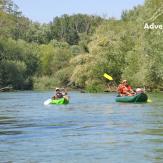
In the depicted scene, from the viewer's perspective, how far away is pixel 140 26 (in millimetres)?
52406

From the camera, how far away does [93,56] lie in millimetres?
61469

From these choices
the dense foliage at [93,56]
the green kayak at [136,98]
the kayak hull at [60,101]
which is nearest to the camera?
the green kayak at [136,98]

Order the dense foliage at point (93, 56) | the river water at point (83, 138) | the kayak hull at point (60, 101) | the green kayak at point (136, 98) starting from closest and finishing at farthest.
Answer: the river water at point (83, 138) → the green kayak at point (136, 98) → the kayak hull at point (60, 101) → the dense foliage at point (93, 56)

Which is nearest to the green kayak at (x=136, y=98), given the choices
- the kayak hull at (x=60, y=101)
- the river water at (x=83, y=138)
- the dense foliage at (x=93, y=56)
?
the kayak hull at (x=60, y=101)

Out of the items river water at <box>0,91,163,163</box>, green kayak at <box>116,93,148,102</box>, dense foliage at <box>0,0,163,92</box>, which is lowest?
river water at <box>0,91,163,163</box>

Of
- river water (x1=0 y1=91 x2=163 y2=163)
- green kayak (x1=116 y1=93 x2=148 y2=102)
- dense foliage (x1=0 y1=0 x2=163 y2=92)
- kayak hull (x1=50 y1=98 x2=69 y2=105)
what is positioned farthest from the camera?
dense foliage (x1=0 y1=0 x2=163 y2=92)

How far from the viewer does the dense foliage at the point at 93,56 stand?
50438 millimetres

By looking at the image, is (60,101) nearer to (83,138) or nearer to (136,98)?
(136,98)

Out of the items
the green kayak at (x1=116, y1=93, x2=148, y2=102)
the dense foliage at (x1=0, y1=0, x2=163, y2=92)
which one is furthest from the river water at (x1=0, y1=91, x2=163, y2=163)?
the dense foliage at (x1=0, y1=0, x2=163, y2=92)

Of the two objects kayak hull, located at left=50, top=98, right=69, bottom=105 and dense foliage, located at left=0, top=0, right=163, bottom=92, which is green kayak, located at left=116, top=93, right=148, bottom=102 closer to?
kayak hull, located at left=50, top=98, right=69, bottom=105

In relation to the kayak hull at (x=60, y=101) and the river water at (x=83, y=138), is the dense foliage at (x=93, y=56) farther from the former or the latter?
the river water at (x=83, y=138)

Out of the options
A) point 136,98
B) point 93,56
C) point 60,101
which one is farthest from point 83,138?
point 93,56

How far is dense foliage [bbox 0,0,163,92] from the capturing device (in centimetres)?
5044

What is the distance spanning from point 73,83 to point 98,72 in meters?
8.09
